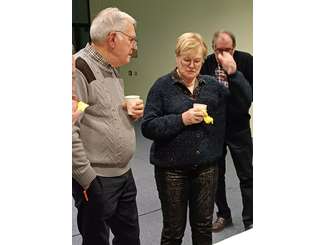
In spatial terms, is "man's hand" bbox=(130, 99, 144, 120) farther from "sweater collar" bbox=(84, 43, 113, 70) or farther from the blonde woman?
"sweater collar" bbox=(84, 43, 113, 70)

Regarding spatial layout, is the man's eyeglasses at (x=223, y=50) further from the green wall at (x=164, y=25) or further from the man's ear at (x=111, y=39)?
the man's ear at (x=111, y=39)

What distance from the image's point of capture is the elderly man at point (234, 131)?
90.8 inches

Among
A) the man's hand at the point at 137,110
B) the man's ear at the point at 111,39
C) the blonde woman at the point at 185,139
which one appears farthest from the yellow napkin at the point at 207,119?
the man's ear at the point at 111,39

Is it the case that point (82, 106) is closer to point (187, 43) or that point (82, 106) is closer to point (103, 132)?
point (103, 132)

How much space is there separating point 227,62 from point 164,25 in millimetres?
455

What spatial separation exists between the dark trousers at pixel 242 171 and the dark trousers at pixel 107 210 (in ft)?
2.06

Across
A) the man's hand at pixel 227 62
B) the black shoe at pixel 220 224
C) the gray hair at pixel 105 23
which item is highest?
the gray hair at pixel 105 23

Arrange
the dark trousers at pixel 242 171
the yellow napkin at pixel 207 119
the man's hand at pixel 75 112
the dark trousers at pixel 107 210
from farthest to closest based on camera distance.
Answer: the dark trousers at pixel 242 171 < the yellow napkin at pixel 207 119 < the dark trousers at pixel 107 210 < the man's hand at pixel 75 112

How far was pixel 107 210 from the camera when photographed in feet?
6.07

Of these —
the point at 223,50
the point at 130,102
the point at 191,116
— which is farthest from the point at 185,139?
the point at 223,50
